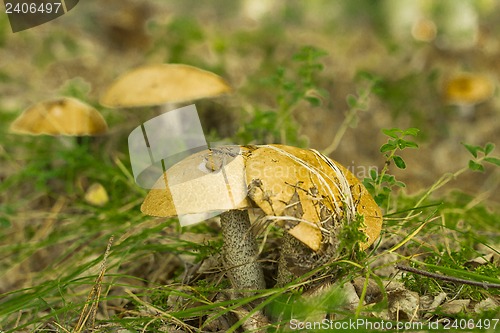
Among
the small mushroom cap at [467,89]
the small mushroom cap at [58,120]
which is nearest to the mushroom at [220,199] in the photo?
the small mushroom cap at [58,120]

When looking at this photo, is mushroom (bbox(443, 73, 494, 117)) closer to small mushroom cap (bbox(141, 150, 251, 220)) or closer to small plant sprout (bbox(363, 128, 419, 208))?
small plant sprout (bbox(363, 128, 419, 208))

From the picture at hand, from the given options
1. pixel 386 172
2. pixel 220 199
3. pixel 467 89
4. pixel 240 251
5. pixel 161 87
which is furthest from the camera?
pixel 467 89

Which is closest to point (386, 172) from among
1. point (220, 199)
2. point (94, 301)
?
point (220, 199)

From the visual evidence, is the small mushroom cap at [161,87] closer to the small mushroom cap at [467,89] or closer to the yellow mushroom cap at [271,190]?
the yellow mushroom cap at [271,190]

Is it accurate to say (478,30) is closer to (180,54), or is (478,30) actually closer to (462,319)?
(180,54)

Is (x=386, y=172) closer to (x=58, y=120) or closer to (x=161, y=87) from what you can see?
(x=161, y=87)

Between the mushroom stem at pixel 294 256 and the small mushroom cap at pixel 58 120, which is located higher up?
the small mushroom cap at pixel 58 120
